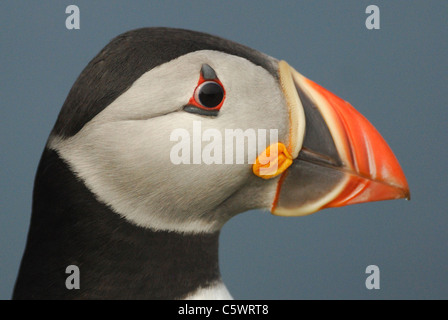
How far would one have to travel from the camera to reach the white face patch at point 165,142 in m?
1.35

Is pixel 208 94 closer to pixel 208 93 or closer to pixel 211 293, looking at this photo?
pixel 208 93

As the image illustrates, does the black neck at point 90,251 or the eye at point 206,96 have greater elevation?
the eye at point 206,96

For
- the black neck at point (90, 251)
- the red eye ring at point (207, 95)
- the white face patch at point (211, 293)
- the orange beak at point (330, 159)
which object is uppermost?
the red eye ring at point (207, 95)

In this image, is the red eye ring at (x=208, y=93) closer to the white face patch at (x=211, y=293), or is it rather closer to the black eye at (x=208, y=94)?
the black eye at (x=208, y=94)

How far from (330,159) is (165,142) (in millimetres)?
484

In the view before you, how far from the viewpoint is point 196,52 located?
142 centimetres

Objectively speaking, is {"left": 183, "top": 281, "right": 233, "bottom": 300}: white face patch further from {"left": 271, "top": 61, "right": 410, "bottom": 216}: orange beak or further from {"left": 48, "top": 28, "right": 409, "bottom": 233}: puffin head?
{"left": 271, "top": 61, "right": 410, "bottom": 216}: orange beak

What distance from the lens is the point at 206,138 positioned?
4.53 ft

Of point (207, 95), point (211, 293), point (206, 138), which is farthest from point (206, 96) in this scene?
point (211, 293)

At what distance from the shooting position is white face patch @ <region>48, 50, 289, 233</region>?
1348 millimetres

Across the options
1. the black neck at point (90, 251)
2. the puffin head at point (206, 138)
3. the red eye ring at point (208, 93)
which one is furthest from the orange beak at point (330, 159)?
the black neck at point (90, 251)
